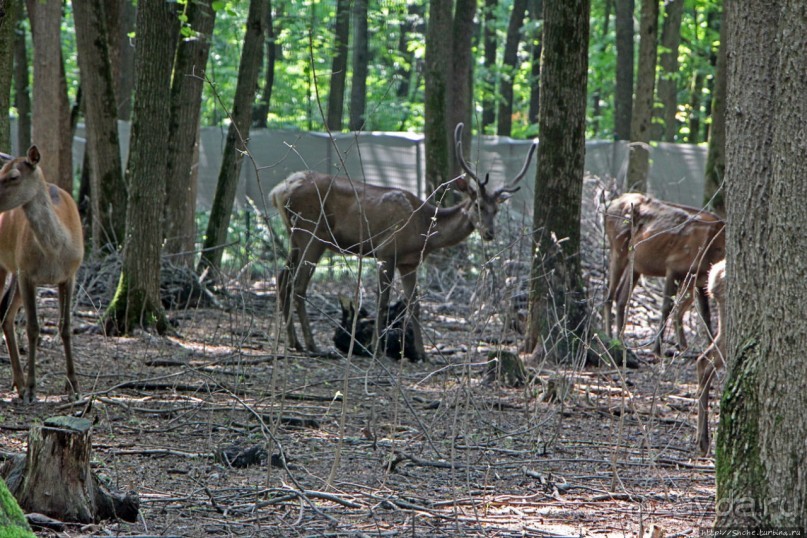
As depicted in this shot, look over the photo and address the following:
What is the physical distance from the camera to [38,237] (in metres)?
7.51

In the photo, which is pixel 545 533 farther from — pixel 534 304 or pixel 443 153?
pixel 443 153

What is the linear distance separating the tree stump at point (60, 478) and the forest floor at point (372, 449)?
0.11 metres

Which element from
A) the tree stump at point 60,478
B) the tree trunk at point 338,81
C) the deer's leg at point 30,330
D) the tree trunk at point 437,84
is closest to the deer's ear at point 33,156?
the deer's leg at point 30,330

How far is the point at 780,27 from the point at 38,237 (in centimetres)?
552

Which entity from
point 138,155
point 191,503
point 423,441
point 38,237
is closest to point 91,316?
point 138,155

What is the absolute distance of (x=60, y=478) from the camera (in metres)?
4.60

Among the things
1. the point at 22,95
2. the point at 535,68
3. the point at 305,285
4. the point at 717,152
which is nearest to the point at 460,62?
the point at 717,152

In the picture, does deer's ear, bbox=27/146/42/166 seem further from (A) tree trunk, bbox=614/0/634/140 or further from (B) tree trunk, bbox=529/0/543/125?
(B) tree trunk, bbox=529/0/543/125

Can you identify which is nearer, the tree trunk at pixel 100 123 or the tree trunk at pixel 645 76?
the tree trunk at pixel 100 123

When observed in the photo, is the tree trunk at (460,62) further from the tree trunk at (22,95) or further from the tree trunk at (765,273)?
the tree trunk at (765,273)

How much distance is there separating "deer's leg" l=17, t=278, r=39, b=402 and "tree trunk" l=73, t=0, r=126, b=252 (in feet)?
13.9

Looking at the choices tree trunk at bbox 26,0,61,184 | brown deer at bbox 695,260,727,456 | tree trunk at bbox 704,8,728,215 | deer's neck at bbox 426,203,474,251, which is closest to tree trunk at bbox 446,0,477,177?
tree trunk at bbox 704,8,728,215

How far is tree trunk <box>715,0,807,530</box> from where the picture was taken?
3.99 metres

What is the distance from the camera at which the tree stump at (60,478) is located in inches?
181
